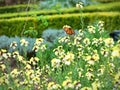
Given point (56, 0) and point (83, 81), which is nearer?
point (83, 81)

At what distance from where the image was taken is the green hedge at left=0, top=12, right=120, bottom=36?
408 inches

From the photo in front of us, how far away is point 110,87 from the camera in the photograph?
3455 mm

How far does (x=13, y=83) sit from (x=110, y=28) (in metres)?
6.38

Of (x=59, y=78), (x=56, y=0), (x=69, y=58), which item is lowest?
(x=56, y=0)

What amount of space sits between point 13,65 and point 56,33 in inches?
57.4

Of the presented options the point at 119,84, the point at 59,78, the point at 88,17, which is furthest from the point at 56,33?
the point at 119,84

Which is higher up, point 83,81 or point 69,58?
point 69,58

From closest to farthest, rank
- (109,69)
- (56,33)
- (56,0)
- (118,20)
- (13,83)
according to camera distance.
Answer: (109,69)
(13,83)
(56,33)
(118,20)
(56,0)

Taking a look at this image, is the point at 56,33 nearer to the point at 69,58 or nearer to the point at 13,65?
the point at 13,65

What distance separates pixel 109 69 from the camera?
3814 mm

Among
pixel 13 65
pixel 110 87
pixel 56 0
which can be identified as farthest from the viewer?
pixel 56 0

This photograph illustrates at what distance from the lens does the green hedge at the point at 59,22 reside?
10.4 meters

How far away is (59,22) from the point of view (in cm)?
1079

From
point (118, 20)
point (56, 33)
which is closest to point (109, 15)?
point (118, 20)
